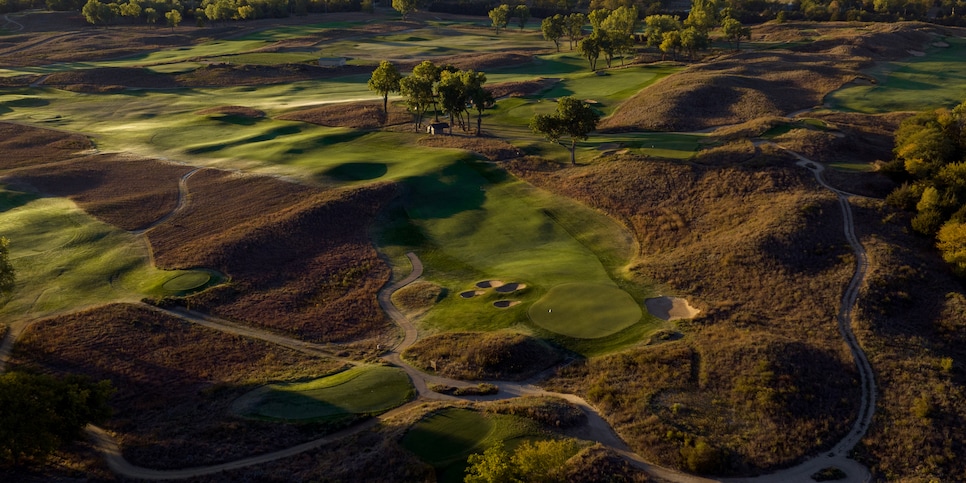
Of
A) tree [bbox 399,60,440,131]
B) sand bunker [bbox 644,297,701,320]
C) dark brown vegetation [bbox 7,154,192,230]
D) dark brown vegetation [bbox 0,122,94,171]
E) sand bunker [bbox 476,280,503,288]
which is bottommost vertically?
sand bunker [bbox 644,297,701,320]

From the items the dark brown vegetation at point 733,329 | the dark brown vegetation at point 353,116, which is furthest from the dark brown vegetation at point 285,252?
the dark brown vegetation at point 353,116

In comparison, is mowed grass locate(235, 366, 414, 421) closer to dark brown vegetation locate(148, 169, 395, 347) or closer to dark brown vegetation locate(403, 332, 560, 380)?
dark brown vegetation locate(403, 332, 560, 380)

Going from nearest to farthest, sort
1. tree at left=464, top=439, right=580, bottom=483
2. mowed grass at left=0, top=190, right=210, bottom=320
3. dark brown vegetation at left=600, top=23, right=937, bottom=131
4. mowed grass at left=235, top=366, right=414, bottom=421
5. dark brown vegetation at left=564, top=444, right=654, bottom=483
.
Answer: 1. tree at left=464, top=439, right=580, bottom=483
2. dark brown vegetation at left=564, top=444, right=654, bottom=483
3. mowed grass at left=235, top=366, right=414, bottom=421
4. mowed grass at left=0, top=190, right=210, bottom=320
5. dark brown vegetation at left=600, top=23, right=937, bottom=131

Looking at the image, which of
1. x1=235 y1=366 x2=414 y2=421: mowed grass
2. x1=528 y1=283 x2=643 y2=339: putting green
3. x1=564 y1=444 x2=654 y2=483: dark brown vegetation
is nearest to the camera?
x1=564 y1=444 x2=654 y2=483: dark brown vegetation

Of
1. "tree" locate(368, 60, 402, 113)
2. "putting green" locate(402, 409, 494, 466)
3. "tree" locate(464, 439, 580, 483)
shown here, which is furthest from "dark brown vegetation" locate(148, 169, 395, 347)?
"tree" locate(368, 60, 402, 113)

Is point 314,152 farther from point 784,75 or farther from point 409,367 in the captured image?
point 784,75

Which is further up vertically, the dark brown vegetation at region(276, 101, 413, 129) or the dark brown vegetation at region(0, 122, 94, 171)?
the dark brown vegetation at region(276, 101, 413, 129)
